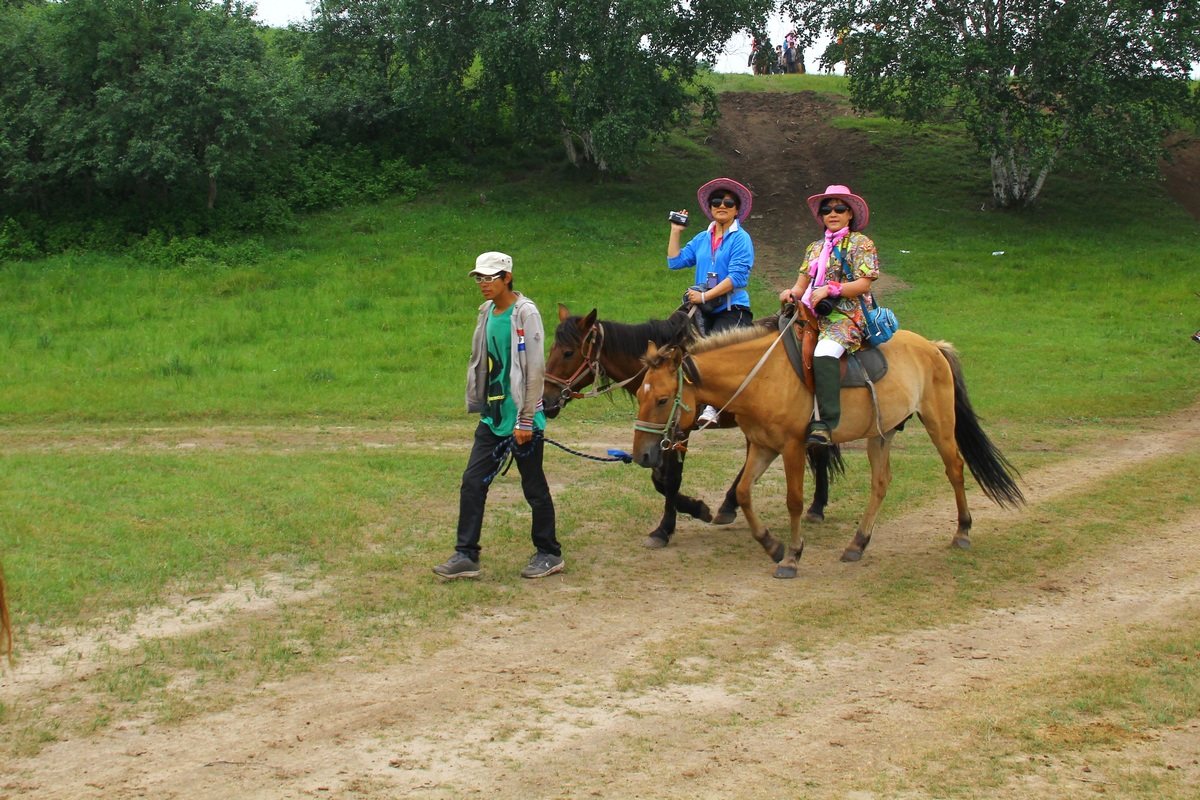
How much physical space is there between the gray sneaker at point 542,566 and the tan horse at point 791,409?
0.98m

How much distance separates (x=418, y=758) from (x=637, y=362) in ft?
13.1

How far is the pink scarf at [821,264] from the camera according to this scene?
7.74 meters

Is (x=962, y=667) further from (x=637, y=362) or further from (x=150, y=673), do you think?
(x=150, y=673)

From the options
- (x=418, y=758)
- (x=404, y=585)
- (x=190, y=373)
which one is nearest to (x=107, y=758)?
(x=418, y=758)

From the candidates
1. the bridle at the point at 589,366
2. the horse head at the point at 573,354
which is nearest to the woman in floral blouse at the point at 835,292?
the bridle at the point at 589,366

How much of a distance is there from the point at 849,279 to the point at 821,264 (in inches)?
9.0

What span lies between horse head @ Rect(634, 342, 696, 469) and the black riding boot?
970 millimetres

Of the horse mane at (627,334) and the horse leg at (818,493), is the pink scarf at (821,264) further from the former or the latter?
the horse leg at (818,493)

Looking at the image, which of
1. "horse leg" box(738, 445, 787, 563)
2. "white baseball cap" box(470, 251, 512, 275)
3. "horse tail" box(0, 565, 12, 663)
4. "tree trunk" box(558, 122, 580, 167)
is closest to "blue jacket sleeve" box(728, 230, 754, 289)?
"horse leg" box(738, 445, 787, 563)

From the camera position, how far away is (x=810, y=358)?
25.3 feet

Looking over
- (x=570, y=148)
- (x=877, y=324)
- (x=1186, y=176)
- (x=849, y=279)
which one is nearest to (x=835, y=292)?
(x=849, y=279)

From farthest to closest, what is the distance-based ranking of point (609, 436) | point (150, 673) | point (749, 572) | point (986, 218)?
point (986, 218) < point (609, 436) < point (749, 572) < point (150, 673)

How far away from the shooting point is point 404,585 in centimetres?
706

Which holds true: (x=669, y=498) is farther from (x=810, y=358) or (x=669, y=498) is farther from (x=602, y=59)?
(x=602, y=59)
